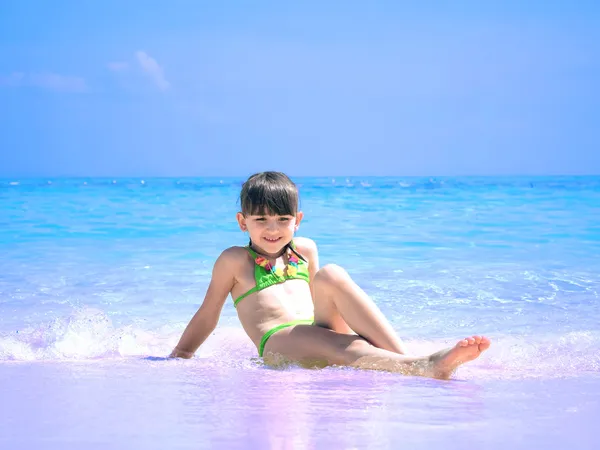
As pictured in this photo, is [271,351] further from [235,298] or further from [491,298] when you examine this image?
[491,298]

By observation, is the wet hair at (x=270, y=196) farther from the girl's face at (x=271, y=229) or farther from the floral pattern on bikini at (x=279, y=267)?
the floral pattern on bikini at (x=279, y=267)

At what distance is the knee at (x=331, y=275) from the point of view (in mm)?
3230

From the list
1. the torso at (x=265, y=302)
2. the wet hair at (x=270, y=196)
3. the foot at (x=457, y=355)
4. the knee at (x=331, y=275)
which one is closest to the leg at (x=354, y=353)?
the foot at (x=457, y=355)

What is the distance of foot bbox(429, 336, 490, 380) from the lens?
114 inches

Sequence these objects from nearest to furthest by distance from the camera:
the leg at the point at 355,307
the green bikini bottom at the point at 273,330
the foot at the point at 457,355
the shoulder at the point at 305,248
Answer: the foot at the point at 457,355 → the leg at the point at 355,307 → the green bikini bottom at the point at 273,330 → the shoulder at the point at 305,248

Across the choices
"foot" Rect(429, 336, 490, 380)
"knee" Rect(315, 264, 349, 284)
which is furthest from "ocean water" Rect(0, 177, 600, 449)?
"knee" Rect(315, 264, 349, 284)

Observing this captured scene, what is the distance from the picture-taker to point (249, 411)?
236cm

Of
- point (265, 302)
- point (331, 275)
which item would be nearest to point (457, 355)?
point (331, 275)

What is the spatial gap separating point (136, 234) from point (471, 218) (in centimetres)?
581

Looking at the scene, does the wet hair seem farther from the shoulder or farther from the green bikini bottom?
the green bikini bottom

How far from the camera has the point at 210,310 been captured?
144 inches

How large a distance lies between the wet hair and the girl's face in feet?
0.09

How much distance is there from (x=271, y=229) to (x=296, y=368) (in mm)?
656

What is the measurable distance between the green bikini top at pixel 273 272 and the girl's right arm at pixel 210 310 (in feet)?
0.31
